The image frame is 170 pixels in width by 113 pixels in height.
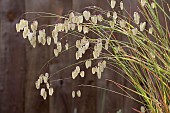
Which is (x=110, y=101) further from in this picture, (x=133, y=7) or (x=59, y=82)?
(x=133, y=7)

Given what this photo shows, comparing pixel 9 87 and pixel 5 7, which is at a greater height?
pixel 5 7

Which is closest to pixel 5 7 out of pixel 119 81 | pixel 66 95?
pixel 66 95

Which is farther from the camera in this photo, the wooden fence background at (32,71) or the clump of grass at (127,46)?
the wooden fence background at (32,71)

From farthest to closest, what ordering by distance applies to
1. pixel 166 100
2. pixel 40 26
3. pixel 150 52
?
pixel 40 26, pixel 166 100, pixel 150 52

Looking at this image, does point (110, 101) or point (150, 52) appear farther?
point (110, 101)

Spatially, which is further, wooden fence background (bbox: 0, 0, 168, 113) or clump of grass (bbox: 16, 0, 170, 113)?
wooden fence background (bbox: 0, 0, 168, 113)

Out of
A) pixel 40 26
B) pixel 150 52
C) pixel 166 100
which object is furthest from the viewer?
pixel 40 26

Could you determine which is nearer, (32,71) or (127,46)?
(127,46)

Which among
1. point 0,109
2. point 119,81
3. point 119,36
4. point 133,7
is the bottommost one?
point 0,109
